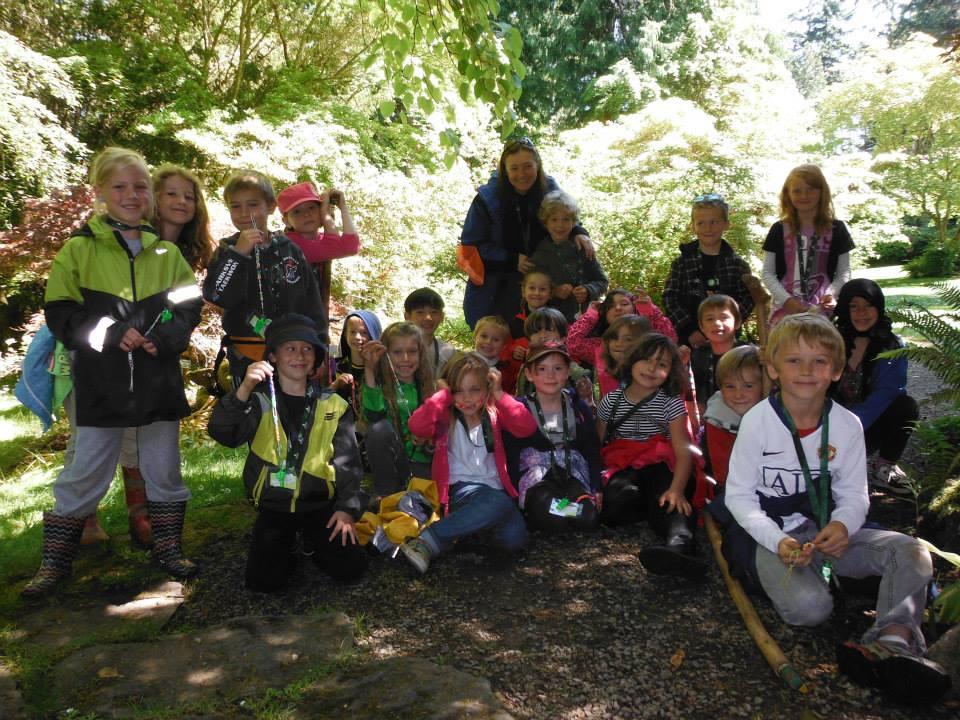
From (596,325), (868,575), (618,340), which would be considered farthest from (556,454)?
(868,575)

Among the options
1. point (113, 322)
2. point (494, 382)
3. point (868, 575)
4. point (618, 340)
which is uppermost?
point (113, 322)

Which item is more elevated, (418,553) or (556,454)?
(556,454)

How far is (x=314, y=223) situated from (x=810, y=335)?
2821 mm

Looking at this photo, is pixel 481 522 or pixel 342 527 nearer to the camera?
pixel 342 527

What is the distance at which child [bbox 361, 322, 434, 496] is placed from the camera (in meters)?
4.04

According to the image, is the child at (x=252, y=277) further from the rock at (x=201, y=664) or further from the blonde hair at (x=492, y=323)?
the rock at (x=201, y=664)

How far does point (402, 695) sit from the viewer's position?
7.74 feet

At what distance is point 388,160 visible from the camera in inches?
469

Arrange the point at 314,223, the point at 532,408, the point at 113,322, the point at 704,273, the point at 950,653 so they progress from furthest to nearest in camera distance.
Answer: the point at 704,273
the point at 314,223
the point at 532,408
the point at 113,322
the point at 950,653

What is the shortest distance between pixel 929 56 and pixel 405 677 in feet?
58.8

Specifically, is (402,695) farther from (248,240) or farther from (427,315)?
(427,315)

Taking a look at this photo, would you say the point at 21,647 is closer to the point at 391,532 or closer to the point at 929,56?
the point at 391,532

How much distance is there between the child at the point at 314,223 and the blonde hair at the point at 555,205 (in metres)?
1.31

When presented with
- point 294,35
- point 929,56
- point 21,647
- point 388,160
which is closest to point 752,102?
point 929,56
